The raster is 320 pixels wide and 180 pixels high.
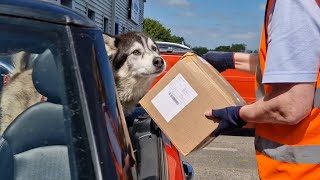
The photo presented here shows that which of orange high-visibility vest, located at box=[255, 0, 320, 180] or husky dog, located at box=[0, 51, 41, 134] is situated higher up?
→ husky dog, located at box=[0, 51, 41, 134]

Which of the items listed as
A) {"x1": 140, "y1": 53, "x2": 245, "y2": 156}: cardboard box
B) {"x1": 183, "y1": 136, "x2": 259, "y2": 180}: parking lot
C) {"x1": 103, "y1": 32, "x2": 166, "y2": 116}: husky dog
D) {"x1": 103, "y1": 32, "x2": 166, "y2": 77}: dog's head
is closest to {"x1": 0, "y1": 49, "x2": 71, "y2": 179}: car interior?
{"x1": 140, "y1": 53, "x2": 245, "y2": 156}: cardboard box

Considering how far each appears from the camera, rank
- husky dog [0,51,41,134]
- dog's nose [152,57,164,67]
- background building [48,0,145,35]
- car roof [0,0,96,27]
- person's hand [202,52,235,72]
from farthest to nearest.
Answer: background building [48,0,145,35]
dog's nose [152,57,164,67]
person's hand [202,52,235,72]
husky dog [0,51,41,134]
car roof [0,0,96,27]

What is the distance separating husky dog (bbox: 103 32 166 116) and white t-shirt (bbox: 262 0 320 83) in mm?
2311

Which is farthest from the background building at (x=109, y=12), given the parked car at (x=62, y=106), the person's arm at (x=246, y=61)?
the parked car at (x=62, y=106)

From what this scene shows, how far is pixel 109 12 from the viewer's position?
24.5 metres

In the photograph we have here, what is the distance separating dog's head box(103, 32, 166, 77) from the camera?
488 cm

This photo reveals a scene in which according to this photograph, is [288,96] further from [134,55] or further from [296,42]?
[134,55]

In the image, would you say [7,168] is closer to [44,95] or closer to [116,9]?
[44,95]

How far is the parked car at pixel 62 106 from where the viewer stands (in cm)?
131

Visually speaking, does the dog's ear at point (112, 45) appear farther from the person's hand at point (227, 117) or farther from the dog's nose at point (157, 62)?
the person's hand at point (227, 117)

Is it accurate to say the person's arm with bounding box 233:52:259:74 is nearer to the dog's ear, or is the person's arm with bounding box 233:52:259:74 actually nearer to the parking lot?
the dog's ear

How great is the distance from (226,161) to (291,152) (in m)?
5.52

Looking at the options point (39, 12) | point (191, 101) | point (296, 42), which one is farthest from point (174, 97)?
point (39, 12)

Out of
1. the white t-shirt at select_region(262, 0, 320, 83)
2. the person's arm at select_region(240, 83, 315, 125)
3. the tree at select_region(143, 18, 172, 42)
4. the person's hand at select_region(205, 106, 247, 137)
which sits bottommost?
the tree at select_region(143, 18, 172, 42)
